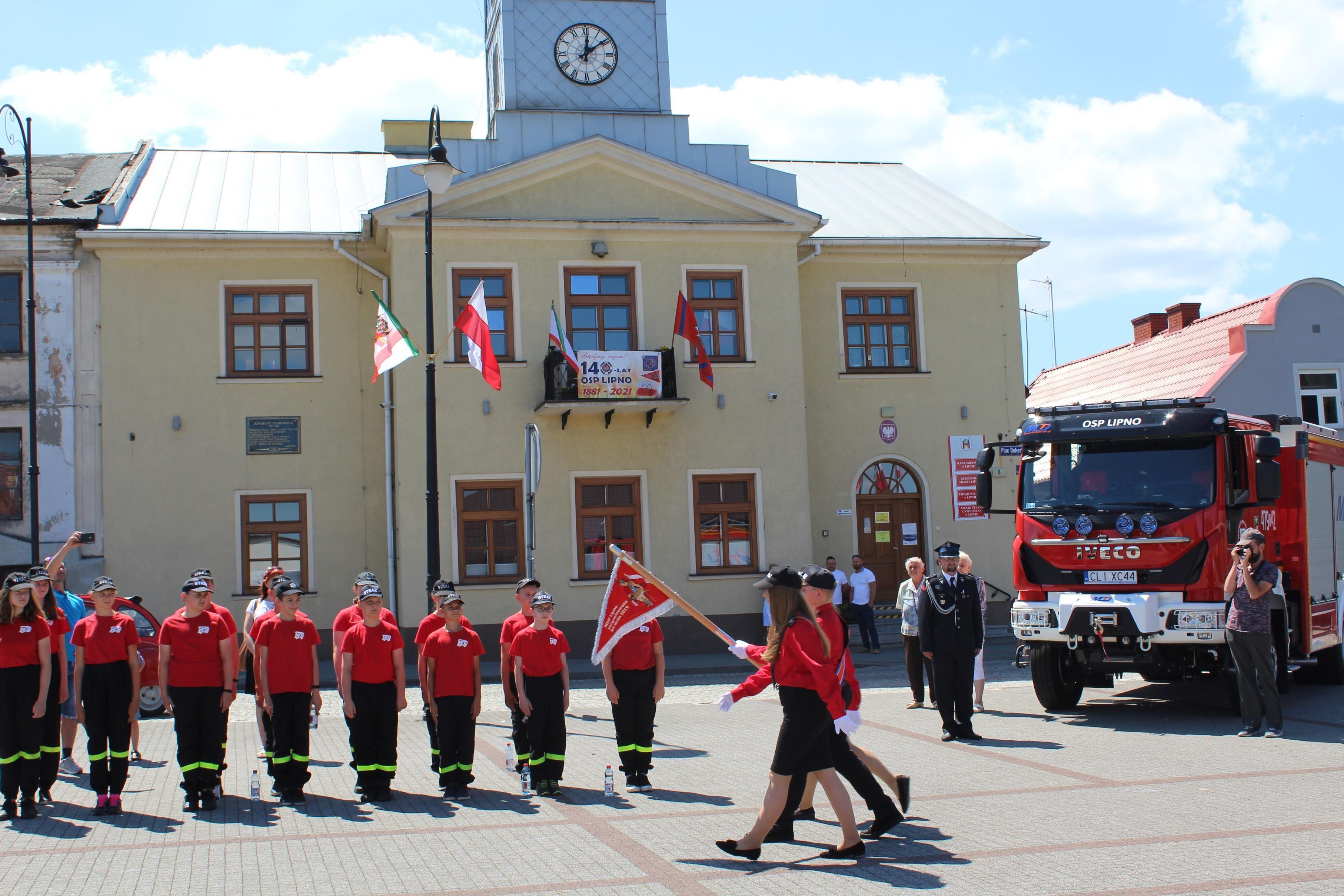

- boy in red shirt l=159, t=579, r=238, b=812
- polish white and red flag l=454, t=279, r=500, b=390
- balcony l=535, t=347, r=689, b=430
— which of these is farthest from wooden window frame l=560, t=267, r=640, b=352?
boy in red shirt l=159, t=579, r=238, b=812

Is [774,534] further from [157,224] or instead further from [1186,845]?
[1186,845]

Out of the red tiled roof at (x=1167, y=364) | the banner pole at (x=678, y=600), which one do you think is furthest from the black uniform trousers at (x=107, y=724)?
the red tiled roof at (x=1167, y=364)

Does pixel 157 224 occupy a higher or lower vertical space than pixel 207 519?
higher

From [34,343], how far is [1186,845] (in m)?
19.2

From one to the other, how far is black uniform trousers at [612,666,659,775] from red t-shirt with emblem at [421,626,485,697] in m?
1.08

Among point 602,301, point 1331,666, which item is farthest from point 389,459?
point 1331,666

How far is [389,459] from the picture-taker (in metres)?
21.3

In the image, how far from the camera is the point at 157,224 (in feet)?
70.7

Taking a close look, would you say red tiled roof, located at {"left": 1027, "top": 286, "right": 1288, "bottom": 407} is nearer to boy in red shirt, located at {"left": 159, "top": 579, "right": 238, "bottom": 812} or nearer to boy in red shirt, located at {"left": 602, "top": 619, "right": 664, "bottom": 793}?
boy in red shirt, located at {"left": 602, "top": 619, "right": 664, "bottom": 793}

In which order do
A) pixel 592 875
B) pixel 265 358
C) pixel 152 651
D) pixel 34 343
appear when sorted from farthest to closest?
1. pixel 265 358
2. pixel 34 343
3. pixel 152 651
4. pixel 592 875

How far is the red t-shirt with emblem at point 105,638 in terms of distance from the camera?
8.98m

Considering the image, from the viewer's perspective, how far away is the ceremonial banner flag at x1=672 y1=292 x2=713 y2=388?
20719 millimetres

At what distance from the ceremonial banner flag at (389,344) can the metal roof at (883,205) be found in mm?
9613

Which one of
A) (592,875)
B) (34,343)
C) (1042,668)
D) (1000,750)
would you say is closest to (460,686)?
(592,875)
